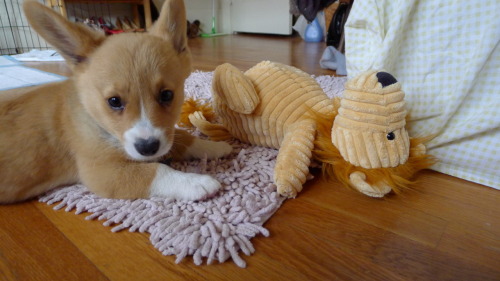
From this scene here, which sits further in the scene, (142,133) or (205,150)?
(205,150)

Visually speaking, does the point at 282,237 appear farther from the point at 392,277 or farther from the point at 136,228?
the point at 136,228

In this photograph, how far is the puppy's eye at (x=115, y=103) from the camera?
1.02 metres

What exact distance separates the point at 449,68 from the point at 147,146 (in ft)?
3.51

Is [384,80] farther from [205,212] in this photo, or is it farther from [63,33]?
[63,33]

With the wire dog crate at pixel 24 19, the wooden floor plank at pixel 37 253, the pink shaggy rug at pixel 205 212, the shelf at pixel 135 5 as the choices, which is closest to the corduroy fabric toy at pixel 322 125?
the pink shaggy rug at pixel 205 212

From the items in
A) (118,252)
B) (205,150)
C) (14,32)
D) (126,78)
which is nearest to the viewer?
(118,252)

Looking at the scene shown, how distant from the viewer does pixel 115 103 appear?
1032mm

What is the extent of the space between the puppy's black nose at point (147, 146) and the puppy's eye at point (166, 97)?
14cm

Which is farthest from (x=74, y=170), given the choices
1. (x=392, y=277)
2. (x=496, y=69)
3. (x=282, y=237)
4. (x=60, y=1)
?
(x=60, y=1)

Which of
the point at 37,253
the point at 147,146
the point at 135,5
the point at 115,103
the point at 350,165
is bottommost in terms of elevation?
the point at 37,253

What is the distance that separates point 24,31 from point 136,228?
15.2 ft

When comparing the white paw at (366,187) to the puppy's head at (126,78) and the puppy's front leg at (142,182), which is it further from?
the puppy's head at (126,78)

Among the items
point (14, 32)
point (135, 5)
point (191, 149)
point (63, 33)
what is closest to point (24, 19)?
point (14, 32)

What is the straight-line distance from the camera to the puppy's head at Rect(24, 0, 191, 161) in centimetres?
100
